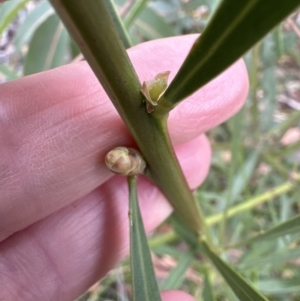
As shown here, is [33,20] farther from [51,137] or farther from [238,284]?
[238,284]

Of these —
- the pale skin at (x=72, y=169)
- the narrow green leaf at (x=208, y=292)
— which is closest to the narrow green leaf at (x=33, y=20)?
the pale skin at (x=72, y=169)

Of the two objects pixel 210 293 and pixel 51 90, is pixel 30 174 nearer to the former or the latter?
pixel 51 90

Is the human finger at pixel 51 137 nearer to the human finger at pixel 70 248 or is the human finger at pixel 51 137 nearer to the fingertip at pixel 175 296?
the human finger at pixel 70 248

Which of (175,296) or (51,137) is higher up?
(51,137)

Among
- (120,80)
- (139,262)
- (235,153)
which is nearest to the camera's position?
(120,80)

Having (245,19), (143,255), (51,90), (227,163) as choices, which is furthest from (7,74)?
(227,163)

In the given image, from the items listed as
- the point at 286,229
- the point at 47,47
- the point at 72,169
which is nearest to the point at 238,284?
the point at 286,229

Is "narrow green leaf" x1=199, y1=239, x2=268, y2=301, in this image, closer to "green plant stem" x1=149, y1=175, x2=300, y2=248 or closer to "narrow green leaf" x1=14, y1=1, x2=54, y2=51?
"green plant stem" x1=149, y1=175, x2=300, y2=248
